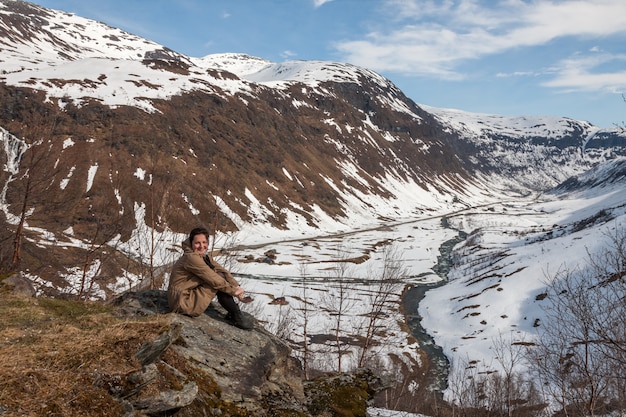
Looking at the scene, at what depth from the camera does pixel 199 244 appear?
10.3 meters

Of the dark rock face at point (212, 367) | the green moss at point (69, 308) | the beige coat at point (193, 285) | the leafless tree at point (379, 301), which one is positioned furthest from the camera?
the leafless tree at point (379, 301)

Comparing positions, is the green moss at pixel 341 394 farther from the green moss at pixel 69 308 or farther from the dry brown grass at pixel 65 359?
the green moss at pixel 69 308

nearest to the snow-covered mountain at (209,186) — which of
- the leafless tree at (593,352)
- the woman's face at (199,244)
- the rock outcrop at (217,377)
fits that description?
the leafless tree at (593,352)

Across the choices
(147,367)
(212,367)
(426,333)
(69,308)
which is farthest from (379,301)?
(147,367)

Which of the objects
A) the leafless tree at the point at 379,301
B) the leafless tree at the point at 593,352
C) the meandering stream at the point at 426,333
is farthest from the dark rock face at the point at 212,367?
the meandering stream at the point at 426,333

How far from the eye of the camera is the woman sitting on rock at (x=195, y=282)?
9852 millimetres

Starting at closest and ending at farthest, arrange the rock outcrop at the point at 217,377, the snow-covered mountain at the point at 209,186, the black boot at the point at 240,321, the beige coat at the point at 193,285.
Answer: the rock outcrop at the point at 217,377 < the beige coat at the point at 193,285 < the black boot at the point at 240,321 < the snow-covered mountain at the point at 209,186

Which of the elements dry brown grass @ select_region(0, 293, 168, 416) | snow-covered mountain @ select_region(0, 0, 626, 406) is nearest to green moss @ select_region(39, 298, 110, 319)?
dry brown grass @ select_region(0, 293, 168, 416)

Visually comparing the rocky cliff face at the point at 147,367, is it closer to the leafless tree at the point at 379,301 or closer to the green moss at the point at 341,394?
the green moss at the point at 341,394

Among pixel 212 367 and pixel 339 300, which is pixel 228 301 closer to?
pixel 212 367

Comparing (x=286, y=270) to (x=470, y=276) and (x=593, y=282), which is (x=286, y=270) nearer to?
(x=470, y=276)

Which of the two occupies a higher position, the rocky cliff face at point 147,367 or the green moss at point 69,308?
the green moss at point 69,308

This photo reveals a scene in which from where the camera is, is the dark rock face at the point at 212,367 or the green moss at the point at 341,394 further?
the green moss at the point at 341,394

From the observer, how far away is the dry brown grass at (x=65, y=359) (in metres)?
5.57
